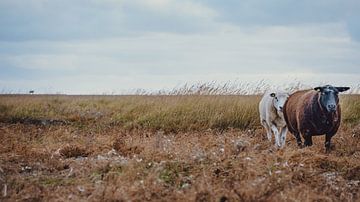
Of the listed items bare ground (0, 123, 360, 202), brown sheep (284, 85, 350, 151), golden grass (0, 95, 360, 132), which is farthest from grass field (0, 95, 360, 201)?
golden grass (0, 95, 360, 132)

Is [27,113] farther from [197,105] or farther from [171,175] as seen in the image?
[171,175]

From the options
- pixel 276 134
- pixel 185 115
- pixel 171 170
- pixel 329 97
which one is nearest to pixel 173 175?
pixel 171 170

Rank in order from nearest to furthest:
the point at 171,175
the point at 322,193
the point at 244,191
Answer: the point at 244,191, the point at 322,193, the point at 171,175

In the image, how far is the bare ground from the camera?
623cm

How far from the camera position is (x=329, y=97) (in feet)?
35.1

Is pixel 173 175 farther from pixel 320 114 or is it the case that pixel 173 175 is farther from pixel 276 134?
pixel 276 134

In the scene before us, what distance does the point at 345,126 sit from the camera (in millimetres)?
15242

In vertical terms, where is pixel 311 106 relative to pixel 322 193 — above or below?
above

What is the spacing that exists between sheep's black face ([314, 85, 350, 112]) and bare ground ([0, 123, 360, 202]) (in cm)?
88

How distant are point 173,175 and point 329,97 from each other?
4.70m

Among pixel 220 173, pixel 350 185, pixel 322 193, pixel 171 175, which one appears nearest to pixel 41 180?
pixel 171 175

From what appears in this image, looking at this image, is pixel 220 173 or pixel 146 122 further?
pixel 146 122

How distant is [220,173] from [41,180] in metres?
2.43

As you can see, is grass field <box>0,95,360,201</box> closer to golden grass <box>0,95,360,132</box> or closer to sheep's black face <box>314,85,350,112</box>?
sheep's black face <box>314,85,350,112</box>
